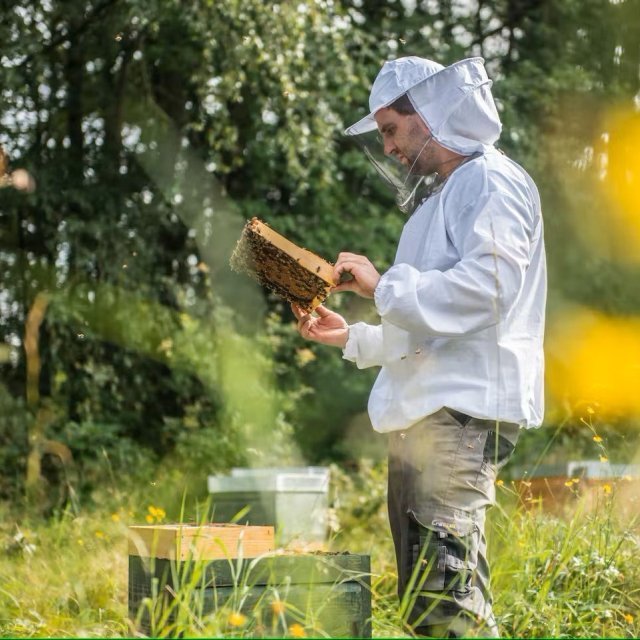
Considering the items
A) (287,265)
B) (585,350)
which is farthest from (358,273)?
(585,350)

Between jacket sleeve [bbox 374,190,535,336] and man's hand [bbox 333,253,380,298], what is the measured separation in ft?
0.26

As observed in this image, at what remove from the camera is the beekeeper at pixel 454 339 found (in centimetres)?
225

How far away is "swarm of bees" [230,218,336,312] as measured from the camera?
2479 millimetres

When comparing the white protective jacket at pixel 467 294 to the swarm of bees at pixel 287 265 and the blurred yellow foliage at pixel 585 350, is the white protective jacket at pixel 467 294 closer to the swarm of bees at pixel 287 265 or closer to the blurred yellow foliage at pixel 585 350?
the swarm of bees at pixel 287 265

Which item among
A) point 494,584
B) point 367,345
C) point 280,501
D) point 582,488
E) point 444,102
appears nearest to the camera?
point 444,102

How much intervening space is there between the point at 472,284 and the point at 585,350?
304 inches

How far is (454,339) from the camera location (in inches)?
92.5

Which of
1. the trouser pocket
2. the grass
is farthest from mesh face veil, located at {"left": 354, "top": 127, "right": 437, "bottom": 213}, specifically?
the grass

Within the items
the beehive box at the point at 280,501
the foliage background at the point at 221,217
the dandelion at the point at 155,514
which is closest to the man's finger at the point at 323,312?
the dandelion at the point at 155,514

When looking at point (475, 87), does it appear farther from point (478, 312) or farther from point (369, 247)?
point (369, 247)

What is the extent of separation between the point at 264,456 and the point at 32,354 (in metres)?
2.00

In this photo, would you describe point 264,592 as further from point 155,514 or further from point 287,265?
point 155,514

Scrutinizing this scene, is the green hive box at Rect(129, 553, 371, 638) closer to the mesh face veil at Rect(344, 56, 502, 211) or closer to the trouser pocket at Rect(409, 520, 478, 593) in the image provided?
the trouser pocket at Rect(409, 520, 478, 593)

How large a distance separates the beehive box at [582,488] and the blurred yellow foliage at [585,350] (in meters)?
4.22
